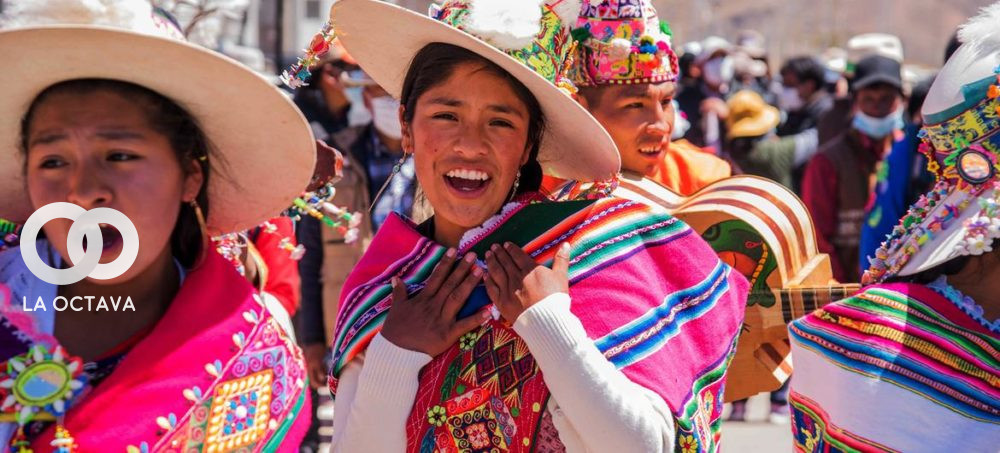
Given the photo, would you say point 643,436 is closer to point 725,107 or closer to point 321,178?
point 321,178

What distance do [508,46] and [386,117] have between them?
3.60m

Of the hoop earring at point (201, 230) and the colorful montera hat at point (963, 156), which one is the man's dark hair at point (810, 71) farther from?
the hoop earring at point (201, 230)

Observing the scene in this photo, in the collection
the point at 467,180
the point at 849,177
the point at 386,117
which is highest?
the point at 467,180

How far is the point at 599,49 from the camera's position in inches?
177

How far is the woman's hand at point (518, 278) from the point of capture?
9.49 feet

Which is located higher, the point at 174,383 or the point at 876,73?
the point at 174,383

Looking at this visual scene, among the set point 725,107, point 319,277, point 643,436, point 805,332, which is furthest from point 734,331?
point 725,107

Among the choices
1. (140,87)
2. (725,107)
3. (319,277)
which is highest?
(140,87)

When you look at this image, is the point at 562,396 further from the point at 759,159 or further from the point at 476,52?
the point at 759,159

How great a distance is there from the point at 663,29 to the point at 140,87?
230 centimetres

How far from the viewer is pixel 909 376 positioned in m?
3.03

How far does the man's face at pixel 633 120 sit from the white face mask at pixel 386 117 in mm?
2126

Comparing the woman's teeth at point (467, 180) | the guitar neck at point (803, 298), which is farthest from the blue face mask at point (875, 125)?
the woman's teeth at point (467, 180)

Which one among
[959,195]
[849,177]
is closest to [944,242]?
[959,195]
